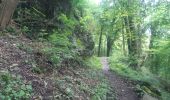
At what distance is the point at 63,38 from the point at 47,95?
5582 mm

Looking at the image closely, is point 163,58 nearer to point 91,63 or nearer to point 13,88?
point 91,63

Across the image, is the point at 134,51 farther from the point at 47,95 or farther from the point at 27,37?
the point at 47,95

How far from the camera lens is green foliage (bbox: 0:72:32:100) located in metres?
4.81

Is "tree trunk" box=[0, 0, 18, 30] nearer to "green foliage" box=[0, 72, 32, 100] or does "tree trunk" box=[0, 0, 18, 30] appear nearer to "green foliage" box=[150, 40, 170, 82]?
"green foliage" box=[0, 72, 32, 100]

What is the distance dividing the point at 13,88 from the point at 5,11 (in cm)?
415

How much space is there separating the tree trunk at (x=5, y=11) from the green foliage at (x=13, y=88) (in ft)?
11.0

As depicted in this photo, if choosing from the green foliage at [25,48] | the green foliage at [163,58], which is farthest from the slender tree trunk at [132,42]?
the green foliage at [25,48]

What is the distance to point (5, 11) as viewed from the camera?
8461mm

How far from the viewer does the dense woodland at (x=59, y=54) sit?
5938 mm

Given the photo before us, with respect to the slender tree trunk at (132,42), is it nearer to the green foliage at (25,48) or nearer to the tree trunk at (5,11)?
the tree trunk at (5,11)

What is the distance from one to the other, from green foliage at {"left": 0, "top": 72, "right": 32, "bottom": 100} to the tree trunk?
11.0 ft

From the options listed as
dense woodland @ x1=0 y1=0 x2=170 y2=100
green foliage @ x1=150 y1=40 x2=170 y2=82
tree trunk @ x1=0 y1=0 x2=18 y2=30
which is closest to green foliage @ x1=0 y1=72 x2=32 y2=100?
dense woodland @ x1=0 y1=0 x2=170 y2=100

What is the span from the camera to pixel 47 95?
5.66 m

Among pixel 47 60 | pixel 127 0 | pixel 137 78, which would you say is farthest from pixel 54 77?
pixel 127 0
